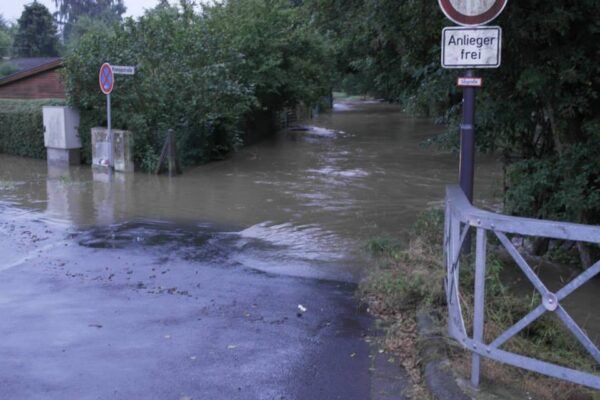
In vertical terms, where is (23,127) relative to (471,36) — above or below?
below

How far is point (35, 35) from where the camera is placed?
201 feet

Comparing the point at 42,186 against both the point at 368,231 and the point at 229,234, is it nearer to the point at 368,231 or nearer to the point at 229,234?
the point at 229,234

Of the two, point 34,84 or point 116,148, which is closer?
point 116,148

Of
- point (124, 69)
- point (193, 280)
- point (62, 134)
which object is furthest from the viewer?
point (62, 134)

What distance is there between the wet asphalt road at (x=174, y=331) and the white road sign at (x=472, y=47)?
2317 millimetres

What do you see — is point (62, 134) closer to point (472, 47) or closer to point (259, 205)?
point (259, 205)

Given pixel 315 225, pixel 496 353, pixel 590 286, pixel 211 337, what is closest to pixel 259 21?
pixel 315 225

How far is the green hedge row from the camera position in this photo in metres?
19.1

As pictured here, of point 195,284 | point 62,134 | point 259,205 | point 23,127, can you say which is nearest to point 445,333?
point 195,284

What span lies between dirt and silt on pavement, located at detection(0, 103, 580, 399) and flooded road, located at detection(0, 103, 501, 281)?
0.17 feet

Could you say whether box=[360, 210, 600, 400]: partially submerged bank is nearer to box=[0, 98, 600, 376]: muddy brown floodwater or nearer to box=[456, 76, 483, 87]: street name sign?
box=[0, 98, 600, 376]: muddy brown floodwater

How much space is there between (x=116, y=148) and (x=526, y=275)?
46.8 ft

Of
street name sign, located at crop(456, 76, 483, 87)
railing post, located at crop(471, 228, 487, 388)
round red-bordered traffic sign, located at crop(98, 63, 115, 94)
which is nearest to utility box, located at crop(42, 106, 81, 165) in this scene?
round red-bordered traffic sign, located at crop(98, 63, 115, 94)

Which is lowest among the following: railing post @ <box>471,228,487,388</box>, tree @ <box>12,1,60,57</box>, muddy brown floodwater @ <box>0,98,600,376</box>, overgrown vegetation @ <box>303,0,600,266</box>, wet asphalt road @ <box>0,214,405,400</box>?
wet asphalt road @ <box>0,214,405,400</box>
